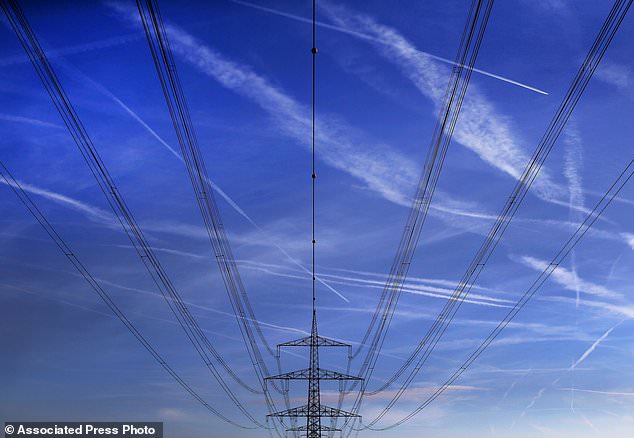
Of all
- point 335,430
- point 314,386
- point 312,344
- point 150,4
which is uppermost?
point 150,4

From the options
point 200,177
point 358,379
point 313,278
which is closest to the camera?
point 200,177

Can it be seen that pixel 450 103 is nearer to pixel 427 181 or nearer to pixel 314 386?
pixel 427 181

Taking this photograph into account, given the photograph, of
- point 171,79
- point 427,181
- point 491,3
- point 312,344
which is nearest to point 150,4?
point 171,79

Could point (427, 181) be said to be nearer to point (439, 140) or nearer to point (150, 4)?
point (439, 140)

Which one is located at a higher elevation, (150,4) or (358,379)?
(150,4)

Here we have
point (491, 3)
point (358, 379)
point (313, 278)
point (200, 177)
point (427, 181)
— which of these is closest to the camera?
point (491, 3)

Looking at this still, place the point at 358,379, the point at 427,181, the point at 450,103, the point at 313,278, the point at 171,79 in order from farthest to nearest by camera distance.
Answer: the point at 358,379
the point at 313,278
the point at 427,181
the point at 171,79
the point at 450,103

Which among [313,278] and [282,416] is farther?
[282,416]

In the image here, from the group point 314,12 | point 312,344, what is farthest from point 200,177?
point 312,344

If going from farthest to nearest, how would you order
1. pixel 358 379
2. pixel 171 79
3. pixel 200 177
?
pixel 358 379 < pixel 200 177 < pixel 171 79
